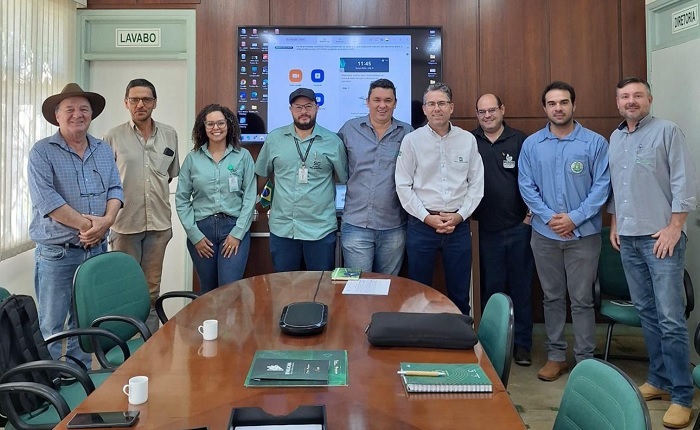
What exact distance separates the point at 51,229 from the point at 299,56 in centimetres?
238

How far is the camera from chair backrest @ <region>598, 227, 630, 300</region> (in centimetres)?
384

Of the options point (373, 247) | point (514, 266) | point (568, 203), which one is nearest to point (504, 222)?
point (514, 266)

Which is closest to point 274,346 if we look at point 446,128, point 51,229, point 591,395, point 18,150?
point 591,395

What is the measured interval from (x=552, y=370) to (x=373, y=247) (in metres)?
1.45

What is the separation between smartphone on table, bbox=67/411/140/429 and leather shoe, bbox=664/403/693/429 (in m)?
2.80

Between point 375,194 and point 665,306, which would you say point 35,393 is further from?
point 665,306

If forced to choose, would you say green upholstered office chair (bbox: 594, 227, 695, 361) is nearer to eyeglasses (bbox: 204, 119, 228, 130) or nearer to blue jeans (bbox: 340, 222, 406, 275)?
blue jeans (bbox: 340, 222, 406, 275)

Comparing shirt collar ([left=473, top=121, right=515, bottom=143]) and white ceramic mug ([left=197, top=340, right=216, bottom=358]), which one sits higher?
shirt collar ([left=473, top=121, right=515, bottom=143])

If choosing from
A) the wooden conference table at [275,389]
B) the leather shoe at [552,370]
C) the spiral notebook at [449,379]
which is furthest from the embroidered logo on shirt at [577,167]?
the spiral notebook at [449,379]

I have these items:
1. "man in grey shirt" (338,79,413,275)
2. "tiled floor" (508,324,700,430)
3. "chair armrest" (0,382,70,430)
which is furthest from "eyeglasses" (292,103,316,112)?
"chair armrest" (0,382,70,430)

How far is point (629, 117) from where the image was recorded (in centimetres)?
311

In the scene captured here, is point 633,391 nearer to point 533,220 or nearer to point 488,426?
point 488,426

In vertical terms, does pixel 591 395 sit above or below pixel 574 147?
A: below

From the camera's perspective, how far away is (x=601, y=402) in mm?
1308
